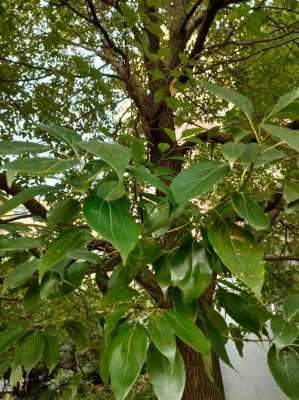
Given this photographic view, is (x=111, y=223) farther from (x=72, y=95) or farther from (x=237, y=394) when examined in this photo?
(x=237, y=394)

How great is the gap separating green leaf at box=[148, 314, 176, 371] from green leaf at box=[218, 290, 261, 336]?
0.68ft

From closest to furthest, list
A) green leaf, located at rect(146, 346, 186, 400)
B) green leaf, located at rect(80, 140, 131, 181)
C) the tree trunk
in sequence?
1. green leaf, located at rect(80, 140, 131, 181)
2. green leaf, located at rect(146, 346, 186, 400)
3. the tree trunk

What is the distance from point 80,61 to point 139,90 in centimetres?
56

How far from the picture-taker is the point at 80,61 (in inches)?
46.3

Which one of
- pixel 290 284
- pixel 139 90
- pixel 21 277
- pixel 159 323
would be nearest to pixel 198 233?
pixel 159 323

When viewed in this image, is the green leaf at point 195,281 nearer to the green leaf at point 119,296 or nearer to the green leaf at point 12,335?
the green leaf at point 119,296

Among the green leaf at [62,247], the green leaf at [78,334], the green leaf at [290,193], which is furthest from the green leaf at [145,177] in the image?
the green leaf at [78,334]

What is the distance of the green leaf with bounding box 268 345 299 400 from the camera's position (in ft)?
1.58

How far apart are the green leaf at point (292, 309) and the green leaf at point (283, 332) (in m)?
0.01

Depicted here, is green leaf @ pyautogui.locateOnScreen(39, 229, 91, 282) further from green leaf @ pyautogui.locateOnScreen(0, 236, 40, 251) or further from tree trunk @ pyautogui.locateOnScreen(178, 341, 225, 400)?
tree trunk @ pyautogui.locateOnScreen(178, 341, 225, 400)

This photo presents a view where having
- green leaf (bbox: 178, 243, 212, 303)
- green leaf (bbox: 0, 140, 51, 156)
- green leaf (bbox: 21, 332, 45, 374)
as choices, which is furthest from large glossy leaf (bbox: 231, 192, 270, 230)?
green leaf (bbox: 21, 332, 45, 374)

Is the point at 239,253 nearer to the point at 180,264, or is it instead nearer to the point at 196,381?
the point at 180,264

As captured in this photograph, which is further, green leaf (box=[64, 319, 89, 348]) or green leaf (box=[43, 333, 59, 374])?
green leaf (box=[64, 319, 89, 348])

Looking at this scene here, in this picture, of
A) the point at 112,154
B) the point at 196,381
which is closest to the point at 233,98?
the point at 112,154
